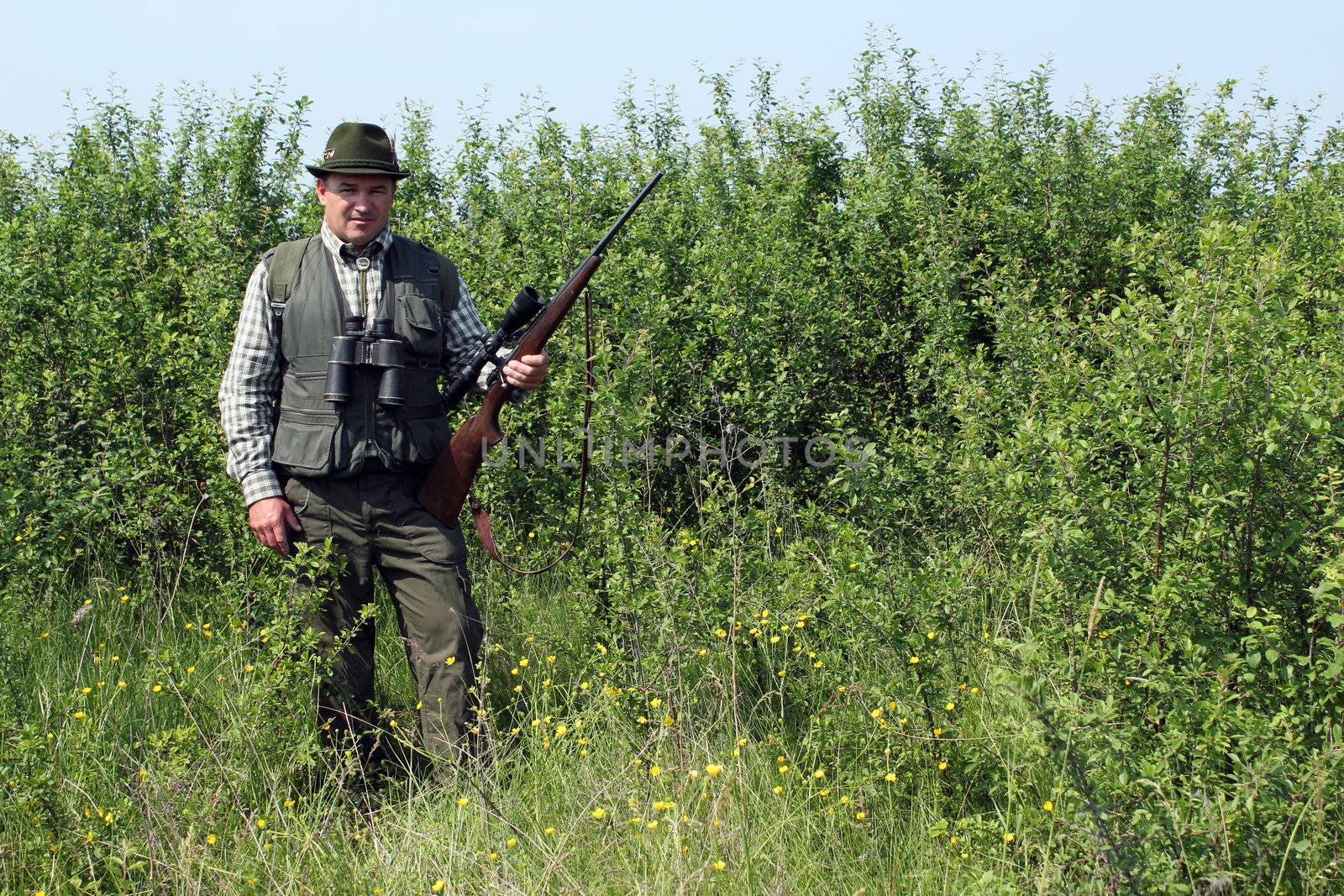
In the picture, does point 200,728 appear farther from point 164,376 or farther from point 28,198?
point 28,198

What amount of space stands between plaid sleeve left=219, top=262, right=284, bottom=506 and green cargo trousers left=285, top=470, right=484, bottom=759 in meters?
0.13

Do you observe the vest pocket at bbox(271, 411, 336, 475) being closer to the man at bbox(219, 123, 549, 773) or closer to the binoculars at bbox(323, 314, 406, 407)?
the man at bbox(219, 123, 549, 773)

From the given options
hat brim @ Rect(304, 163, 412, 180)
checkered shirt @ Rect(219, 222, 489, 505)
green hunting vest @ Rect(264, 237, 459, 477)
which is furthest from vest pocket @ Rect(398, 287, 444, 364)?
hat brim @ Rect(304, 163, 412, 180)

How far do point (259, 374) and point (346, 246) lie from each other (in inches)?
21.8

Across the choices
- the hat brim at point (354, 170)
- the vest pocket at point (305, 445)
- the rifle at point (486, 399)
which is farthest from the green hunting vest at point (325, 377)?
the hat brim at point (354, 170)

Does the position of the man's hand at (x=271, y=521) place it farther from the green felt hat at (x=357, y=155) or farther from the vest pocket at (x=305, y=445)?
the green felt hat at (x=357, y=155)

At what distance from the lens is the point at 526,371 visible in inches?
164

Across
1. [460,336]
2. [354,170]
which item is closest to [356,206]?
[354,170]

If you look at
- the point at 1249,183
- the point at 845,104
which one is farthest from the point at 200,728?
the point at 1249,183

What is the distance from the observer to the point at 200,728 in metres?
4.15

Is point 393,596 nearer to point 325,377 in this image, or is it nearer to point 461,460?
point 461,460

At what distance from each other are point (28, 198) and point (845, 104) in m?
5.24

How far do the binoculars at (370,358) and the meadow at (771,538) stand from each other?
60 cm

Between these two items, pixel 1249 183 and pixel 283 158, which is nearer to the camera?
pixel 283 158
